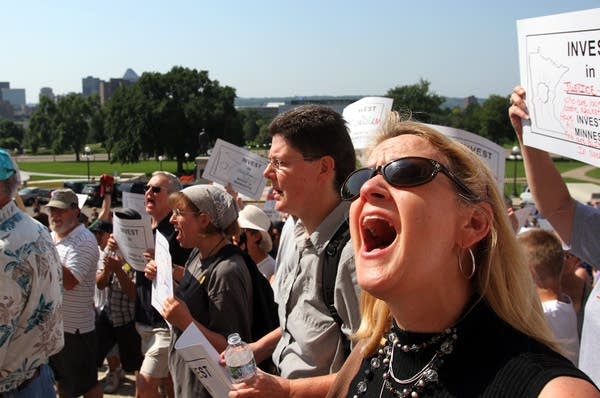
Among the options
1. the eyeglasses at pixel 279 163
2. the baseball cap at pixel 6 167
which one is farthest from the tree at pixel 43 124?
the eyeglasses at pixel 279 163

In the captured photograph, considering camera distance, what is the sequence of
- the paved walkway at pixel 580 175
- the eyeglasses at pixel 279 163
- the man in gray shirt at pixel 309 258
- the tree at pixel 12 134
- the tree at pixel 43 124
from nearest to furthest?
1. the man in gray shirt at pixel 309 258
2. the eyeglasses at pixel 279 163
3. the paved walkway at pixel 580 175
4. the tree at pixel 43 124
5. the tree at pixel 12 134

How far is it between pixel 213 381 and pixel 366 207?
1414 mm

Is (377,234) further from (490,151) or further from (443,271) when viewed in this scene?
(490,151)

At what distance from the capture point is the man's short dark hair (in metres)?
2.98

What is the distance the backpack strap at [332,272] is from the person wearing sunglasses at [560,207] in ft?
3.23

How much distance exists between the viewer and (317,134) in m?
2.99

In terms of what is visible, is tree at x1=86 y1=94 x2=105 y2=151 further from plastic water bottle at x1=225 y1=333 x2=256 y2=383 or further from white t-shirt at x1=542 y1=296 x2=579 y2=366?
plastic water bottle at x1=225 y1=333 x2=256 y2=383

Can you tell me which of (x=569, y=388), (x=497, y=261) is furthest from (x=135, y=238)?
(x=569, y=388)

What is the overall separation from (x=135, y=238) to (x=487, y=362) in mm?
3647

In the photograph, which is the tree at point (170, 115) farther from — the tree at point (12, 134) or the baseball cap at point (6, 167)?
the tree at point (12, 134)

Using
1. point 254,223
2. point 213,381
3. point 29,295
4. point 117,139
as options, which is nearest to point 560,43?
point 213,381

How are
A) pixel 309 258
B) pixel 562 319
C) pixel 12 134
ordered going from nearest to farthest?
pixel 309 258, pixel 562 319, pixel 12 134

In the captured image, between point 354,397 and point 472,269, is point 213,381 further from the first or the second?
point 472,269

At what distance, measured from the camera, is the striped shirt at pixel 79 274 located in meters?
5.06
